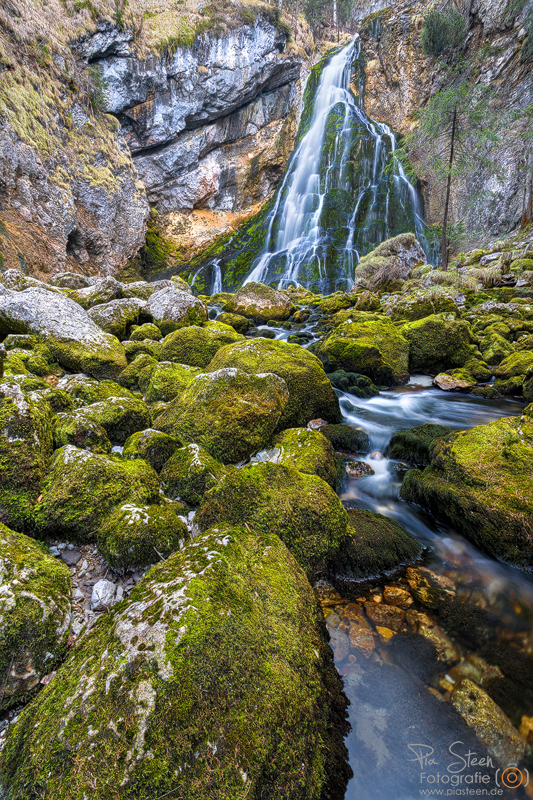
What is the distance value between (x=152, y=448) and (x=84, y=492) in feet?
3.29

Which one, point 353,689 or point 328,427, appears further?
point 328,427

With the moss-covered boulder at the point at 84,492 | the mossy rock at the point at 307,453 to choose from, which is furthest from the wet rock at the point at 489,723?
the moss-covered boulder at the point at 84,492

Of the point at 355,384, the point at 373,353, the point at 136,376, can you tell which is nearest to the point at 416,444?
the point at 355,384

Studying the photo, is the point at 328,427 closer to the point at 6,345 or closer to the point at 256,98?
the point at 6,345

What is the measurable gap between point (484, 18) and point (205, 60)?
18409 mm

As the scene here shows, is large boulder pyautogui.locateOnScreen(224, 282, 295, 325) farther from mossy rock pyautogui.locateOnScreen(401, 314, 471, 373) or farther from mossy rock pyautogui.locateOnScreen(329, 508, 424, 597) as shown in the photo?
mossy rock pyautogui.locateOnScreen(329, 508, 424, 597)

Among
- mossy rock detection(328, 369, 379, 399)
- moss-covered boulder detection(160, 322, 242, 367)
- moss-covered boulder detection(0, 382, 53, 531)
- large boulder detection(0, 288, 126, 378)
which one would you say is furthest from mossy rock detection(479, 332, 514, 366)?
moss-covered boulder detection(0, 382, 53, 531)

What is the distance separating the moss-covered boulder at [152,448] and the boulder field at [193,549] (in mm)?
20

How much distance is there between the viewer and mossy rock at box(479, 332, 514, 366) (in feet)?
27.4

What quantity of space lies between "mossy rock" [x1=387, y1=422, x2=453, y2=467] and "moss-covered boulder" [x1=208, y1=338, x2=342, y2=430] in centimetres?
112

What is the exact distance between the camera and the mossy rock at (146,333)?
8.36 m

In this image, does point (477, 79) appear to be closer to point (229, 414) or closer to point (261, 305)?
point (261, 305)

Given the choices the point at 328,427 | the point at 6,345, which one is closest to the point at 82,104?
the point at 6,345

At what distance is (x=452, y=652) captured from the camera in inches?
101
